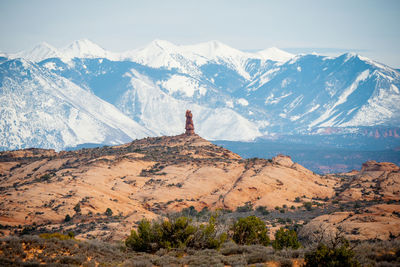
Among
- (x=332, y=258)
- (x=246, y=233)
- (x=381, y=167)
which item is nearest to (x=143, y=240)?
(x=246, y=233)

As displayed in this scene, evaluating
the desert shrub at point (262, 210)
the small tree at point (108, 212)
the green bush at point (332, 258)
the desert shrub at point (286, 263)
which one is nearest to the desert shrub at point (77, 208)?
the small tree at point (108, 212)

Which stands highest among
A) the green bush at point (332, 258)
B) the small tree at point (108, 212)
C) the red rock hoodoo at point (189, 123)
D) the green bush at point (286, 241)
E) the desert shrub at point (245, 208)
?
the red rock hoodoo at point (189, 123)

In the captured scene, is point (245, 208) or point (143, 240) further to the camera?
point (245, 208)

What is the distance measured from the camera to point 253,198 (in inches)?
3408

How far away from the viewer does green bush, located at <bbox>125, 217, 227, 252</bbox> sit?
35719 millimetres

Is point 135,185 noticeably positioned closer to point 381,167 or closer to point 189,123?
point 189,123

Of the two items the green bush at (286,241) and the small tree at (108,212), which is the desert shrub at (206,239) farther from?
the small tree at (108,212)

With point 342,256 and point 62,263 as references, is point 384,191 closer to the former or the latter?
point 342,256

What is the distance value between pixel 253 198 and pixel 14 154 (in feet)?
247

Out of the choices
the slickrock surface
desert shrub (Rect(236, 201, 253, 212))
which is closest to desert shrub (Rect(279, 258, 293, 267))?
the slickrock surface

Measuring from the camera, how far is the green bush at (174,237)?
3572 cm

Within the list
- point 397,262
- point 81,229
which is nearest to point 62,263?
point 397,262

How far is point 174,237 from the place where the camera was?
36.0 m

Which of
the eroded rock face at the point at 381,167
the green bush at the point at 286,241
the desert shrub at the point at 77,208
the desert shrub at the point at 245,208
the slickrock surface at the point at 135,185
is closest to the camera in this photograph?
the green bush at the point at 286,241
